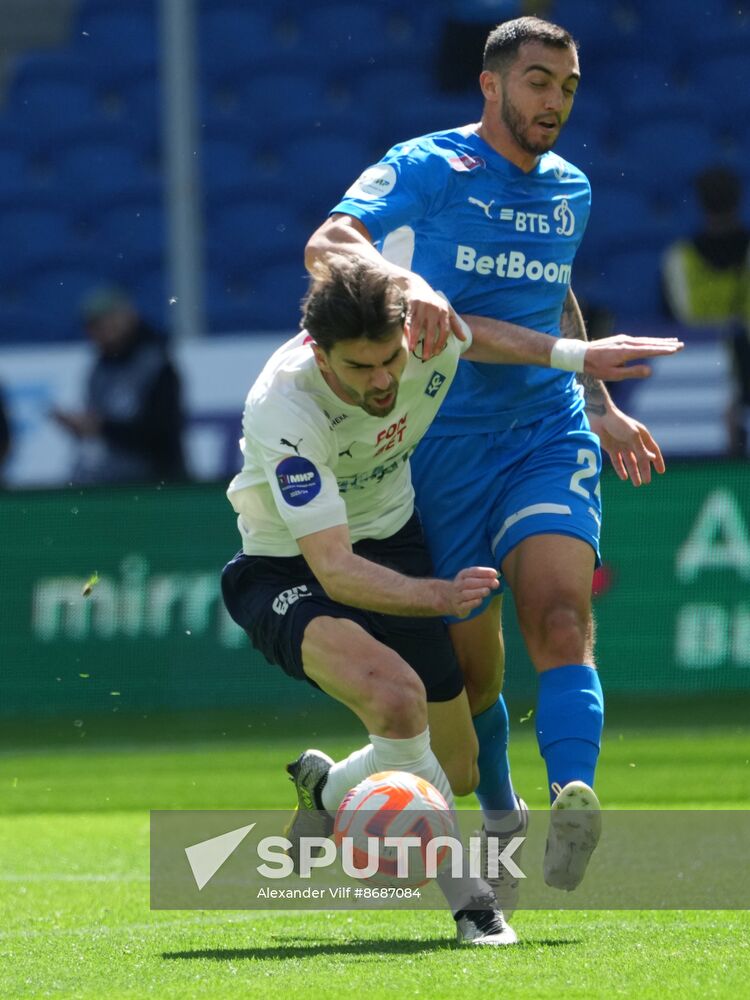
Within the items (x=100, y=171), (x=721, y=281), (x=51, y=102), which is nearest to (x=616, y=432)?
(x=721, y=281)

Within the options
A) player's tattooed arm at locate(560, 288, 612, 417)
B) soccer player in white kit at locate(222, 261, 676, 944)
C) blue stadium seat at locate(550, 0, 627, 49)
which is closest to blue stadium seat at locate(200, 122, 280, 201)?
blue stadium seat at locate(550, 0, 627, 49)

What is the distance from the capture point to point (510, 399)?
17.7 feet

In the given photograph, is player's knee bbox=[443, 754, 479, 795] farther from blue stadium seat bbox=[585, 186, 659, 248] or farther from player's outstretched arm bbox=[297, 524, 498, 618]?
blue stadium seat bbox=[585, 186, 659, 248]

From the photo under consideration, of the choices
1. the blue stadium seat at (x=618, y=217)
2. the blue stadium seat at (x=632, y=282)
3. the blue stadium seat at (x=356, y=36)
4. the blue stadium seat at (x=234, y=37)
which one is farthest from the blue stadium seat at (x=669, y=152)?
the blue stadium seat at (x=234, y=37)

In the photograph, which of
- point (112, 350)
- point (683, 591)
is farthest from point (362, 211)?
point (112, 350)

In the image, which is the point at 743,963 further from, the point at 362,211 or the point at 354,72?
the point at 354,72

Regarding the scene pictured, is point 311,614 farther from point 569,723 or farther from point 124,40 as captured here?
point 124,40

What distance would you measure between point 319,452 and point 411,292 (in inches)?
17.6

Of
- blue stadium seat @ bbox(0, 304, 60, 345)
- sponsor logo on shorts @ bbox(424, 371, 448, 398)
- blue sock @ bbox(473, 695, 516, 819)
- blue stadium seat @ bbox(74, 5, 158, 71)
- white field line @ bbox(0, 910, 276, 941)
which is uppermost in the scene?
sponsor logo on shorts @ bbox(424, 371, 448, 398)

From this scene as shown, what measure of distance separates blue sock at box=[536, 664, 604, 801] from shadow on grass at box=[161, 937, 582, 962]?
0.41 m

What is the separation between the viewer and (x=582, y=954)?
443 centimetres

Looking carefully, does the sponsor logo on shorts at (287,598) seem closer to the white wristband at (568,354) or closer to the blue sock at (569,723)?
the blue sock at (569,723)

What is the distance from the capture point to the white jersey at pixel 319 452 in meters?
4.59

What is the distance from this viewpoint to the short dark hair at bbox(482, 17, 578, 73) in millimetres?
5211
